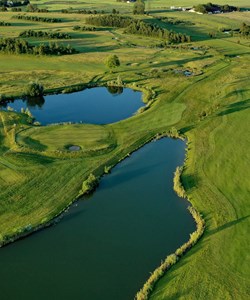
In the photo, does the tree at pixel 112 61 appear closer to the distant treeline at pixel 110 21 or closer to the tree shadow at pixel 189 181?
the tree shadow at pixel 189 181

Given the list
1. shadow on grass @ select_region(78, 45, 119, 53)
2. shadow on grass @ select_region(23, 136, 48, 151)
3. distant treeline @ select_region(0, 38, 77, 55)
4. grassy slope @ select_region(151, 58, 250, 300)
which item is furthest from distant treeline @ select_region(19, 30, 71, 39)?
shadow on grass @ select_region(23, 136, 48, 151)

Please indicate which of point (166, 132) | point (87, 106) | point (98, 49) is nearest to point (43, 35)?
point (98, 49)

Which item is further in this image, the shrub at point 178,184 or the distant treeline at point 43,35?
the distant treeline at point 43,35

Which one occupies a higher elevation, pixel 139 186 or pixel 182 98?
pixel 182 98

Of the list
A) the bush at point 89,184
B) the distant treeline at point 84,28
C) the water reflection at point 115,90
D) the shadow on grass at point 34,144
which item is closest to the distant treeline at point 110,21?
the distant treeline at point 84,28

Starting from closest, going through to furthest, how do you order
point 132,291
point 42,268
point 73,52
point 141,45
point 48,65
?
point 132,291 → point 42,268 → point 48,65 → point 73,52 → point 141,45

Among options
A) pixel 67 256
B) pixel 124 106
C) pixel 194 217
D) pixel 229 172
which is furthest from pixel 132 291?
pixel 124 106

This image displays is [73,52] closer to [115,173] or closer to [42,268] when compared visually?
[115,173]
